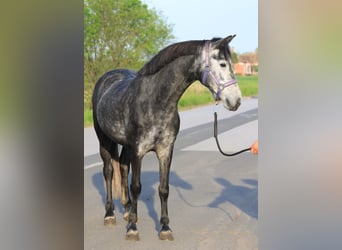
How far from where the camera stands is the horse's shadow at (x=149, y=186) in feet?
20.7

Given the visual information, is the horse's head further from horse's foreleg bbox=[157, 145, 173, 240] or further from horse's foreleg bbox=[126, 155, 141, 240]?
horse's foreleg bbox=[126, 155, 141, 240]

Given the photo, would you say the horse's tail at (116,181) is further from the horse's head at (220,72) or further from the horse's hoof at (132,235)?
the horse's head at (220,72)

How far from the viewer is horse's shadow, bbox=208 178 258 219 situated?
6273 mm

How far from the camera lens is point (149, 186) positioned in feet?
24.7

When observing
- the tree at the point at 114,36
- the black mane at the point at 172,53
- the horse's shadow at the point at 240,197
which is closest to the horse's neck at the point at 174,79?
the black mane at the point at 172,53

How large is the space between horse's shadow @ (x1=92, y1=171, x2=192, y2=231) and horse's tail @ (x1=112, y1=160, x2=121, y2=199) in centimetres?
39

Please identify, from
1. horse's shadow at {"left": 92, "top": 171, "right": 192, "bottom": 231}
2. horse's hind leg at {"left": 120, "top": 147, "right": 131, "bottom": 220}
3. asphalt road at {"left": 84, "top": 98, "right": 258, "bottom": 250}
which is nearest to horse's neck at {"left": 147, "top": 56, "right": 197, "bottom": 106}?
asphalt road at {"left": 84, "top": 98, "right": 258, "bottom": 250}

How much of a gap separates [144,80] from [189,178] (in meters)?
3.43

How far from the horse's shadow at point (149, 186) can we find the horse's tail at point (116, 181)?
392 mm
